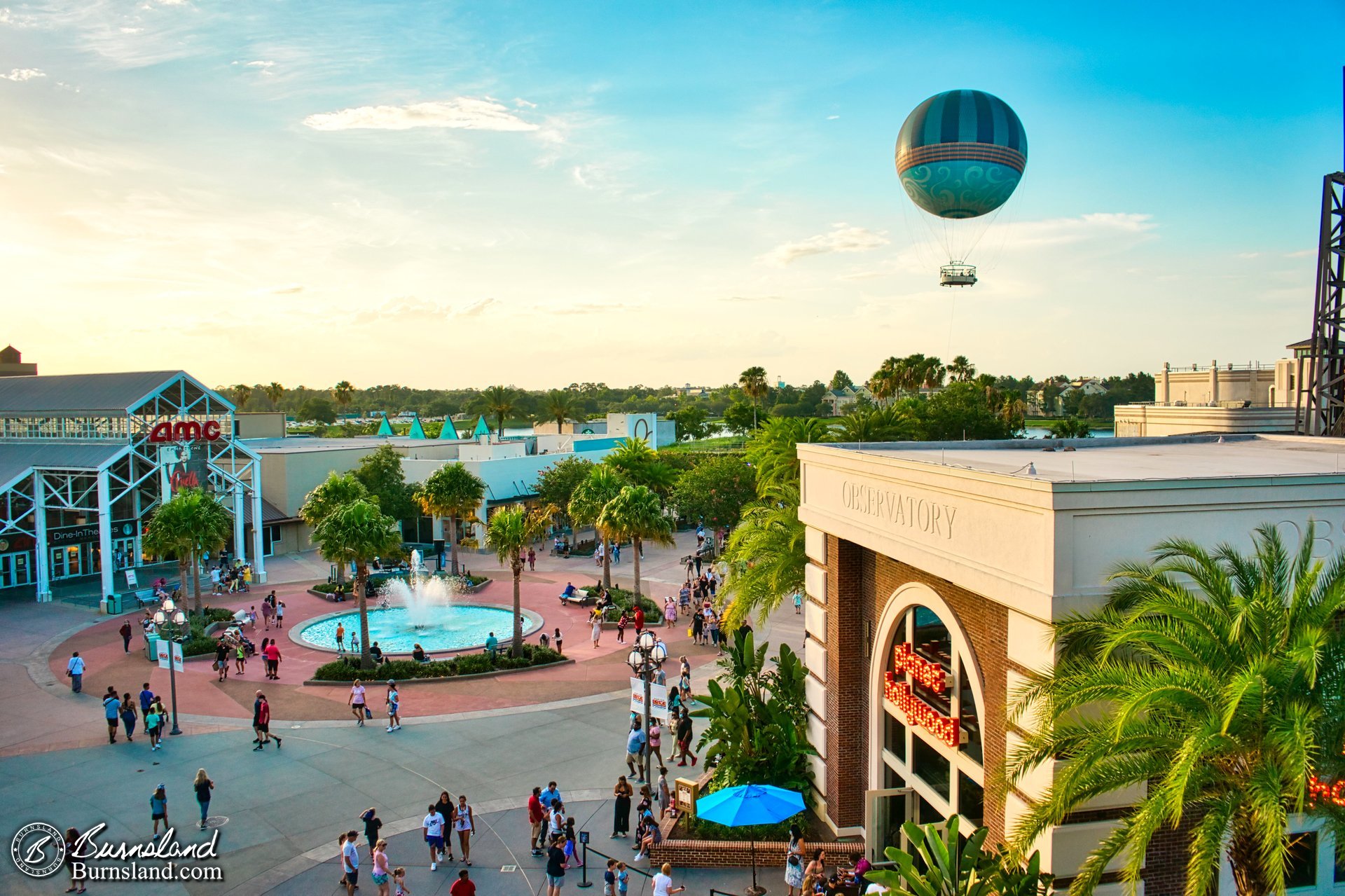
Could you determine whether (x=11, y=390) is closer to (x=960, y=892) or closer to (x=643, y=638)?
(x=643, y=638)

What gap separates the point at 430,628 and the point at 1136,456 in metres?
28.6

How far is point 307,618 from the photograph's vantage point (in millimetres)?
37062

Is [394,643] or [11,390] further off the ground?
[11,390]

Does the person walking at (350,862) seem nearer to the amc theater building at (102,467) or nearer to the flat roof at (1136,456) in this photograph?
the flat roof at (1136,456)

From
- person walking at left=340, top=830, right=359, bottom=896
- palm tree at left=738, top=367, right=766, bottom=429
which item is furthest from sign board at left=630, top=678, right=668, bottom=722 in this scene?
palm tree at left=738, top=367, right=766, bottom=429

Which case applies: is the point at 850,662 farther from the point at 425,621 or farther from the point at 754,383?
the point at 754,383

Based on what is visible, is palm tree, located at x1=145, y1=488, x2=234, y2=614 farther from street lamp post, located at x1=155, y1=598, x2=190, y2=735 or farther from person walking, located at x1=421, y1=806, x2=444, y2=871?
person walking, located at x1=421, y1=806, x2=444, y2=871

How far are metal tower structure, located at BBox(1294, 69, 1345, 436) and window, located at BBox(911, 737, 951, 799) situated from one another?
22486 millimetres

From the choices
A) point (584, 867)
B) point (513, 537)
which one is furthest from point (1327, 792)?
point (513, 537)

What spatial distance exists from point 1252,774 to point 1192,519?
11.4 ft

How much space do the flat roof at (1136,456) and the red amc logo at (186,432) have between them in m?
37.5

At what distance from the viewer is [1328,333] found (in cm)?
2962

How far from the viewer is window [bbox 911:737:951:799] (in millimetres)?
14211

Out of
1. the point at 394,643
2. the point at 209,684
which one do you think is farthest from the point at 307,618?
the point at 209,684
